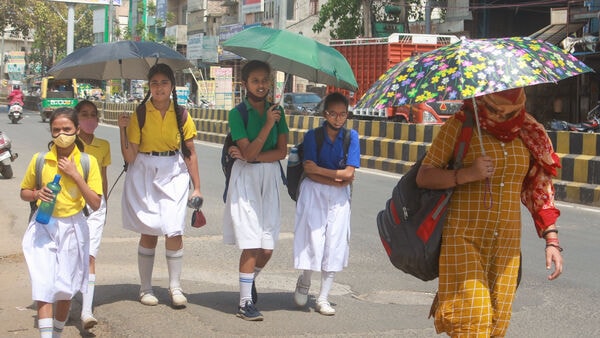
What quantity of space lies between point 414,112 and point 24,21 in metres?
28.0

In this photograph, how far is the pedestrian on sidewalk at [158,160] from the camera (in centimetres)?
613

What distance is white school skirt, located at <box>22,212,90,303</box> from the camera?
15.4 feet

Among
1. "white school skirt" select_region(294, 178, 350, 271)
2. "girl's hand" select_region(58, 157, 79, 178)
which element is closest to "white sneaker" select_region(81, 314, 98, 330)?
"girl's hand" select_region(58, 157, 79, 178)

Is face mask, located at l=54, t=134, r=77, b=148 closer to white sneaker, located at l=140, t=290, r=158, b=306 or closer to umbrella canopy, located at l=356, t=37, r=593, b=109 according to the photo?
umbrella canopy, located at l=356, t=37, r=593, b=109

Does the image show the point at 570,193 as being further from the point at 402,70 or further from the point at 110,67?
the point at 402,70

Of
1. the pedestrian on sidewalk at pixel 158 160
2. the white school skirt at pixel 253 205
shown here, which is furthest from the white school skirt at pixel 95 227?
the white school skirt at pixel 253 205

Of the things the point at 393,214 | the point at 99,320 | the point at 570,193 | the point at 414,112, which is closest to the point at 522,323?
the point at 393,214

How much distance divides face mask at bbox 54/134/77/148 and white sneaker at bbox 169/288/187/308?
1.84 meters

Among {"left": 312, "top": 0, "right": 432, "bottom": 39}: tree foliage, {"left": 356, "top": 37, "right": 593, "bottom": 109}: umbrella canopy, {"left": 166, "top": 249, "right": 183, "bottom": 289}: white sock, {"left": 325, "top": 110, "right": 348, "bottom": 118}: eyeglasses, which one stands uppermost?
{"left": 312, "top": 0, "right": 432, "bottom": 39}: tree foliage

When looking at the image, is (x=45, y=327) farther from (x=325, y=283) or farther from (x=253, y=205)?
(x=325, y=283)

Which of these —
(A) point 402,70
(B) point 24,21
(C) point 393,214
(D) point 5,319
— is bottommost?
(D) point 5,319

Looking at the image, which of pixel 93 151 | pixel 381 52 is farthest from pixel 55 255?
pixel 381 52

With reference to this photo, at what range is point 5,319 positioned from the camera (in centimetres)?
601

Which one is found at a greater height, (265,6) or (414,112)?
(265,6)
